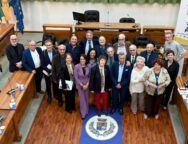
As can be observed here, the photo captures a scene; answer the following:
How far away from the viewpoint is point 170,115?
533 cm

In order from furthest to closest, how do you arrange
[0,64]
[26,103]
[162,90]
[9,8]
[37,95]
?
[9,8] → [0,64] → [37,95] → [26,103] → [162,90]

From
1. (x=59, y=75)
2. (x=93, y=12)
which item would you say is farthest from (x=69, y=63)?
(x=93, y=12)

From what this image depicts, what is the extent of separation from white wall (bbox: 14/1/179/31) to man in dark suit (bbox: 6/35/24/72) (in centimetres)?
389

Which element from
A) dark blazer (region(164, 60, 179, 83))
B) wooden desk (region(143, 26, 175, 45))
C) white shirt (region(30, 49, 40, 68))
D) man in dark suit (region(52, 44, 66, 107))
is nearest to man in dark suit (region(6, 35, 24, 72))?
white shirt (region(30, 49, 40, 68))

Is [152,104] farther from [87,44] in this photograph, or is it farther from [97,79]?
[87,44]

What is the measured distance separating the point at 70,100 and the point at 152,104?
169cm

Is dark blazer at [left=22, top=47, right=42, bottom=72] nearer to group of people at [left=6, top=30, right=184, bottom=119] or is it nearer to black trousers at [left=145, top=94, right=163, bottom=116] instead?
group of people at [left=6, top=30, right=184, bottom=119]

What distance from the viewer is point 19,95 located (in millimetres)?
4809

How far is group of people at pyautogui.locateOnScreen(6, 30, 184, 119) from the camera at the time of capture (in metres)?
4.76

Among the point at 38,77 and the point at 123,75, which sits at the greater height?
the point at 123,75

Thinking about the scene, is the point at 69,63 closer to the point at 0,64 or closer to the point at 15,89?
the point at 15,89

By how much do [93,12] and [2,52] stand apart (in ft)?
10.0

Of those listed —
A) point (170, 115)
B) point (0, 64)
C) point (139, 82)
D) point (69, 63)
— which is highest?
point (69, 63)

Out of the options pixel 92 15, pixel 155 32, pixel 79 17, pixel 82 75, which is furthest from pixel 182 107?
pixel 92 15
